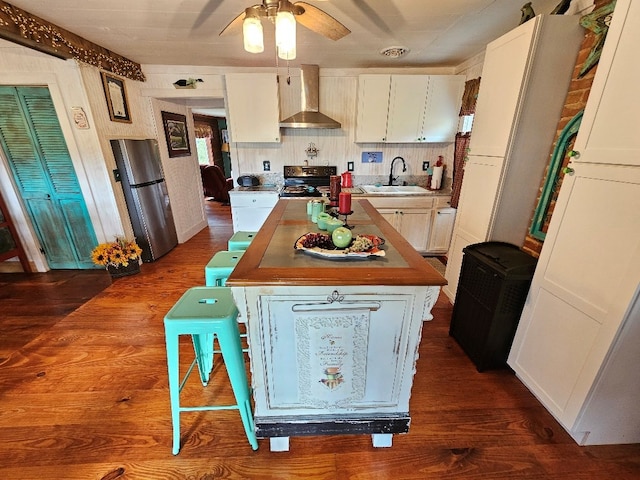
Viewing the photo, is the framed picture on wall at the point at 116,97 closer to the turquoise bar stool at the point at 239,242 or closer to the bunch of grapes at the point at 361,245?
the turquoise bar stool at the point at 239,242

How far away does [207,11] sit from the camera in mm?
1949

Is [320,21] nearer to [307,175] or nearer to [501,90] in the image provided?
[501,90]

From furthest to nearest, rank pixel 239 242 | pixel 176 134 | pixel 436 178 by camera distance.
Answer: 1. pixel 176 134
2. pixel 436 178
3. pixel 239 242

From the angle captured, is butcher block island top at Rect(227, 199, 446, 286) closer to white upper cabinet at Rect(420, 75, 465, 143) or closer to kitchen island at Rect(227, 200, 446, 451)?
kitchen island at Rect(227, 200, 446, 451)

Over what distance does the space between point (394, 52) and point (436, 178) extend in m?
1.60

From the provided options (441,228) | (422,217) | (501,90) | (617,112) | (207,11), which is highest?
(207,11)

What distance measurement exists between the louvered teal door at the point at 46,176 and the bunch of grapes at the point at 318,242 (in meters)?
3.15

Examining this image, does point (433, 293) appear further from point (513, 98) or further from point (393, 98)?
point (393, 98)

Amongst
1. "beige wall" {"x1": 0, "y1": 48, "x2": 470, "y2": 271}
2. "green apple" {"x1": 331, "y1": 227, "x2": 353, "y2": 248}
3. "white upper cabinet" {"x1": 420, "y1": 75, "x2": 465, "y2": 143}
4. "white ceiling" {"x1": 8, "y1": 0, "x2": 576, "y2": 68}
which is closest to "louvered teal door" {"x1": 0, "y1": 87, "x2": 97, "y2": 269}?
"beige wall" {"x1": 0, "y1": 48, "x2": 470, "y2": 271}

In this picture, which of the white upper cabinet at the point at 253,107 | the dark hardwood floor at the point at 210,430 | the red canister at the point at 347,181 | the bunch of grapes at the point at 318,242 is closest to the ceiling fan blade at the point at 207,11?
the white upper cabinet at the point at 253,107

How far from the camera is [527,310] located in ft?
5.24

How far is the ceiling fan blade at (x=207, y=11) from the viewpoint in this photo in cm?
183

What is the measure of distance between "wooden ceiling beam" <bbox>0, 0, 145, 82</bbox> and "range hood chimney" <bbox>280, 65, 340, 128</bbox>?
6.23ft

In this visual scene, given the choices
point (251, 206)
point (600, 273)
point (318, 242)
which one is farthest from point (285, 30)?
point (251, 206)
